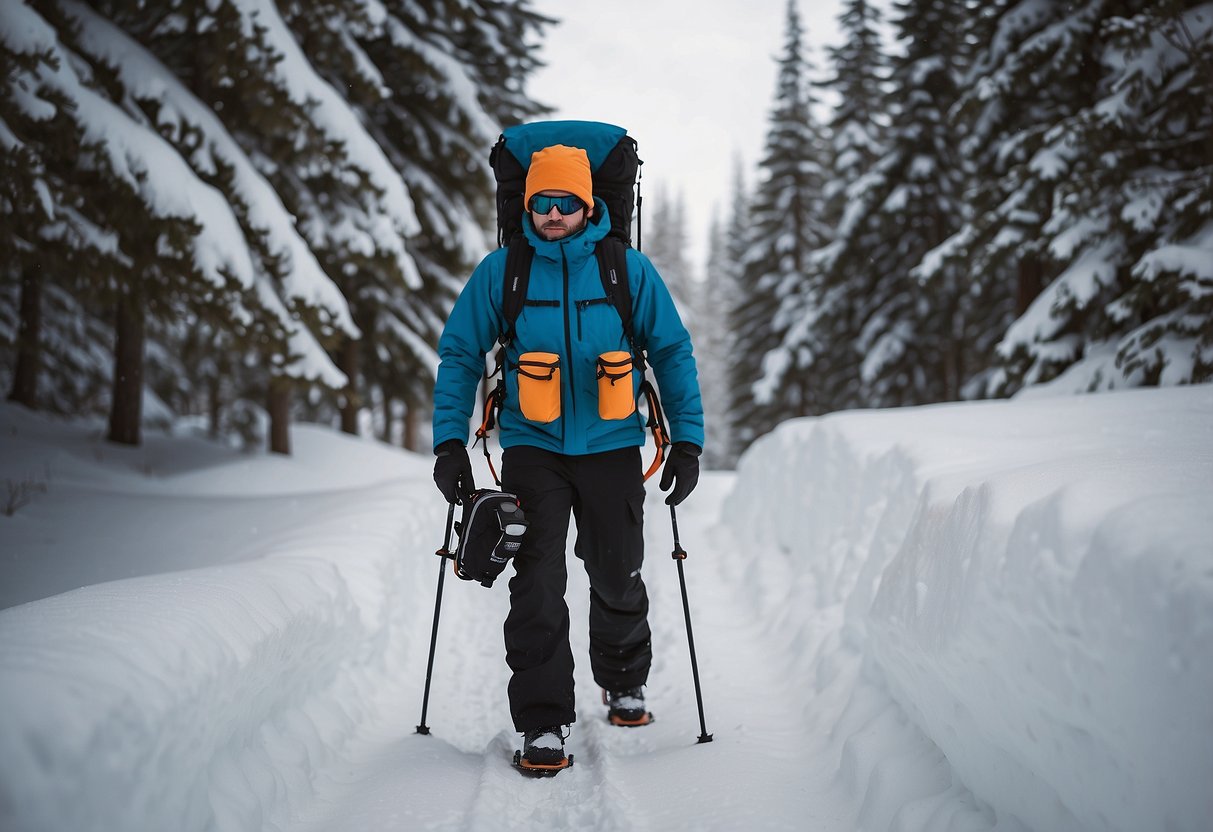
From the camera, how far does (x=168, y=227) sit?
620 cm

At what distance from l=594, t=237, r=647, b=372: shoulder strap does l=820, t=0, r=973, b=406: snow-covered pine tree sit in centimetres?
1383

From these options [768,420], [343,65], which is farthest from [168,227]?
[768,420]

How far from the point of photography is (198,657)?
7.95 ft

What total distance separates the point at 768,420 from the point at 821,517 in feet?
64.5

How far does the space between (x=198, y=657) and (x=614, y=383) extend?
1.84m

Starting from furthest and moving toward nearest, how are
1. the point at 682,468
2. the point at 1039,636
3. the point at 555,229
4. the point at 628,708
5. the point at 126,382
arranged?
1. the point at 126,382
2. the point at 628,708
3. the point at 682,468
4. the point at 555,229
5. the point at 1039,636

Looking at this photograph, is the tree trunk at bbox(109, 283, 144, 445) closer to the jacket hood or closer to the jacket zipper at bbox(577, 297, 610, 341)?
the jacket hood

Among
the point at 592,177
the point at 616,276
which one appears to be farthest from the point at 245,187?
the point at 616,276

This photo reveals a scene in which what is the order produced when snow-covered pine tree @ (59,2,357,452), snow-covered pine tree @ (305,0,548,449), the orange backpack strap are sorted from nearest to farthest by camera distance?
the orange backpack strap < snow-covered pine tree @ (59,2,357,452) < snow-covered pine tree @ (305,0,548,449)

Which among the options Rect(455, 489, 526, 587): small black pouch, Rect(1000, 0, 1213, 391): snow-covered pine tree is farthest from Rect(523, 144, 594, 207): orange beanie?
Rect(1000, 0, 1213, 391): snow-covered pine tree

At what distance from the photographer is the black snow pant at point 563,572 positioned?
10.7ft

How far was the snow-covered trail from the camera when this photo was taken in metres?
2.75

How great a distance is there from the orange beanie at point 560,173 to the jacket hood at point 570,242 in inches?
4.5

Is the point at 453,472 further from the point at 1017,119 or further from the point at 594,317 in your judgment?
the point at 1017,119
